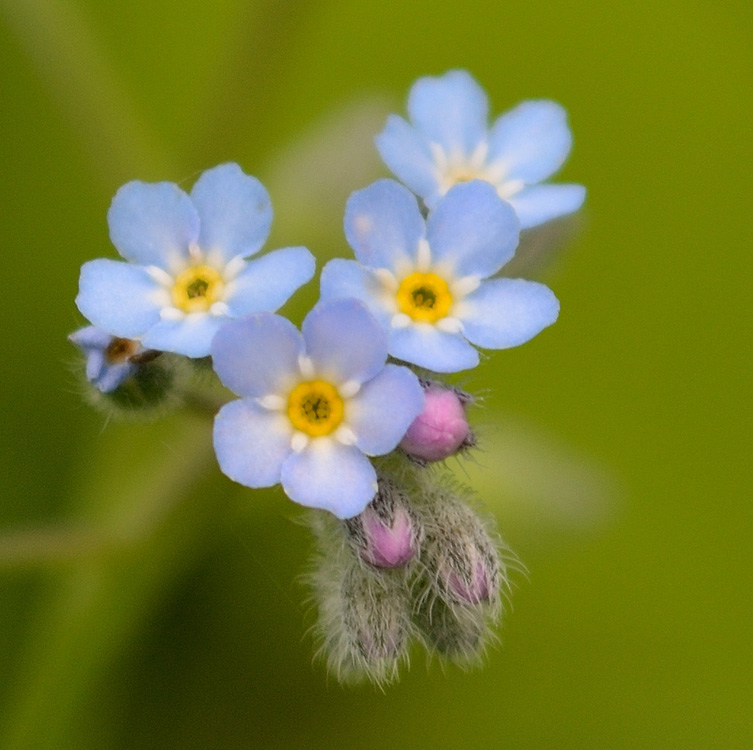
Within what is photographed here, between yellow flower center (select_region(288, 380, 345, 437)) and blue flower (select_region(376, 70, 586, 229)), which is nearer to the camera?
yellow flower center (select_region(288, 380, 345, 437))

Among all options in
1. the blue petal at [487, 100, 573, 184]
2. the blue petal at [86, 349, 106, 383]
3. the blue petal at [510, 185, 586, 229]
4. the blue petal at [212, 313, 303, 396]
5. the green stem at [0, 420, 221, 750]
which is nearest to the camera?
the blue petal at [212, 313, 303, 396]

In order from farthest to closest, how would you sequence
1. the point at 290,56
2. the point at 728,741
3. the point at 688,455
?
the point at 688,455
the point at 728,741
the point at 290,56

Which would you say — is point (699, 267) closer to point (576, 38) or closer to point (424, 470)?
point (576, 38)

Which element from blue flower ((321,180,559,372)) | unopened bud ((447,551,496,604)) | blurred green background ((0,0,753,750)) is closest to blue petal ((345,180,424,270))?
blue flower ((321,180,559,372))

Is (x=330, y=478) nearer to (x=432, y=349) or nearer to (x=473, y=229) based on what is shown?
(x=432, y=349)

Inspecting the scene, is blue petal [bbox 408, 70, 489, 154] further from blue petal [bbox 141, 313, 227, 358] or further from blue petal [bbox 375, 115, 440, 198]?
blue petal [bbox 141, 313, 227, 358]

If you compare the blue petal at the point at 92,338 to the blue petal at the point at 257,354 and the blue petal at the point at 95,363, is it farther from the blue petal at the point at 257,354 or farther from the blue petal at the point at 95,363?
the blue petal at the point at 257,354

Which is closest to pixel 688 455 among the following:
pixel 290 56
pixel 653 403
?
pixel 653 403
